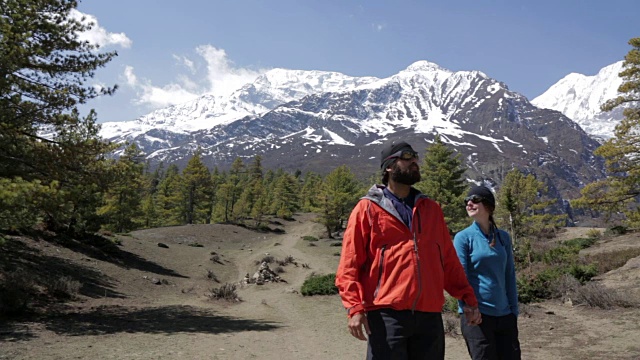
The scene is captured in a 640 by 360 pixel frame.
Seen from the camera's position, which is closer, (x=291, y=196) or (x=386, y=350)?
(x=386, y=350)

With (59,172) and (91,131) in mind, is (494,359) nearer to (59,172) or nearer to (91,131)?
(59,172)

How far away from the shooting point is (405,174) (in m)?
3.12

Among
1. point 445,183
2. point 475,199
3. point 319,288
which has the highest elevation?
point 445,183

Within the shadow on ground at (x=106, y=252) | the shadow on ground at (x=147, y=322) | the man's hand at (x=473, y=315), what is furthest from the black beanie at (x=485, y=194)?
the shadow on ground at (x=106, y=252)

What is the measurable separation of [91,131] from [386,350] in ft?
38.8

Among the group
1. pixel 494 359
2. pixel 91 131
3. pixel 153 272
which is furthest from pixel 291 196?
pixel 494 359

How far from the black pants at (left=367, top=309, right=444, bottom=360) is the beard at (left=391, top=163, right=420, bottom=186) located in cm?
93

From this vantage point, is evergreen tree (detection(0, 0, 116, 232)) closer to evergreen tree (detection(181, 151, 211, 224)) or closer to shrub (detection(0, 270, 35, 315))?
shrub (detection(0, 270, 35, 315))

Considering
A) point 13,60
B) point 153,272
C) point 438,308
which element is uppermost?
point 13,60

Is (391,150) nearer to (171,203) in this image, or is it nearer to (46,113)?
(46,113)

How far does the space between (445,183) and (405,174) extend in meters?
31.7

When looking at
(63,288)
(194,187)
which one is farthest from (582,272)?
(194,187)

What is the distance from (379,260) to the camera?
2.92 m

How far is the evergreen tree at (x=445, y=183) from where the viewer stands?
1288 inches
